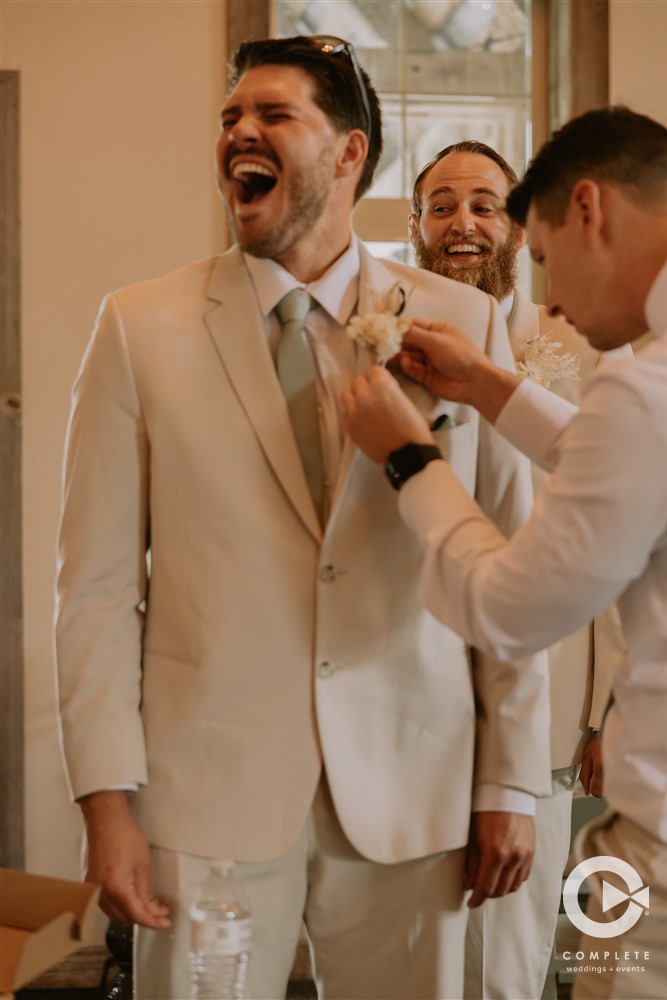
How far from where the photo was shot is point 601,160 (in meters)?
1.40

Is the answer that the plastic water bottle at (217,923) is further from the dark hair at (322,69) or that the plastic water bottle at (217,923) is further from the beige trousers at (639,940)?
the dark hair at (322,69)

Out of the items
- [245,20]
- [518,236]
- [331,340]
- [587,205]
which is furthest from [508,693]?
[245,20]

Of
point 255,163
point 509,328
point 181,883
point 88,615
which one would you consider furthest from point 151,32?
point 181,883

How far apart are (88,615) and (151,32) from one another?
8.75 feet

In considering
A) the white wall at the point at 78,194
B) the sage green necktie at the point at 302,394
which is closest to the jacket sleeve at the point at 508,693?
the sage green necktie at the point at 302,394

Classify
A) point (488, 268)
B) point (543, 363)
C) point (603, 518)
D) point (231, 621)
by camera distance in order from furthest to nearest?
point (488, 268), point (543, 363), point (231, 621), point (603, 518)

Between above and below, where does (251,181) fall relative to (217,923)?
above

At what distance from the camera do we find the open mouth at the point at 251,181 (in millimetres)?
1625

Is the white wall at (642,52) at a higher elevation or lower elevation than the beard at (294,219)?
higher

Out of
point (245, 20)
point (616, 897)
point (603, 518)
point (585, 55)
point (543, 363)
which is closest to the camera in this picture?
point (603, 518)

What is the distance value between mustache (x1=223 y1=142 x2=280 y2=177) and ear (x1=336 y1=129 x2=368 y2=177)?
0.13 m

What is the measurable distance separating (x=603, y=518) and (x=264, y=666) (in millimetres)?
528

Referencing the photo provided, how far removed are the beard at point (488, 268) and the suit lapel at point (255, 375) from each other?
924 mm

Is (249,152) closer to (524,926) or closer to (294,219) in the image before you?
(294,219)
